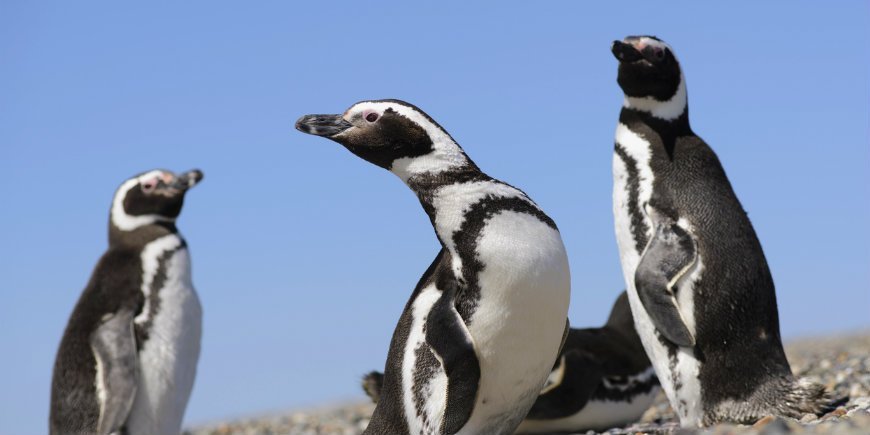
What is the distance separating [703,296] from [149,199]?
503 centimetres

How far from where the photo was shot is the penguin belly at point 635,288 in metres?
5.66

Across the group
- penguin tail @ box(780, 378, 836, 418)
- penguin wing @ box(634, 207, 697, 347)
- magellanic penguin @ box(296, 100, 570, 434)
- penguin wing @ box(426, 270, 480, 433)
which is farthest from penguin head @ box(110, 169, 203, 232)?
penguin tail @ box(780, 378, 836, 418)

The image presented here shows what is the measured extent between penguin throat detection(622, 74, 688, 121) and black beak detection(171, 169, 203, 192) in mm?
4132

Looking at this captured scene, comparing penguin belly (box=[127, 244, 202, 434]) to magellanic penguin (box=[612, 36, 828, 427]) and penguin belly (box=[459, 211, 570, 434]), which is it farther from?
penguin belly (box=[459, 211, 570, 434])

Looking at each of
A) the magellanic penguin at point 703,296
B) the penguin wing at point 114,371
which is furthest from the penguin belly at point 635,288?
the penguin wing at point 114,371

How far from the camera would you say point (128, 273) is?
26.2 ft

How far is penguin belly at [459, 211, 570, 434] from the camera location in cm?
460

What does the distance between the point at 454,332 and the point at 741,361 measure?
1945 millimetres

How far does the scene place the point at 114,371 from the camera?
24.5 ft

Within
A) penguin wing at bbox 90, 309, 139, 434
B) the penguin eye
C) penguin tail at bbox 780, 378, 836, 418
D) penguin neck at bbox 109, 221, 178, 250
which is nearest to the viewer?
penguin tail at bbox 780, 378, 836, 418

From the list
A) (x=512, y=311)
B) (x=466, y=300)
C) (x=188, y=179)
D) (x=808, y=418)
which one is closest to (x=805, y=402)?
(x=808, y=418)

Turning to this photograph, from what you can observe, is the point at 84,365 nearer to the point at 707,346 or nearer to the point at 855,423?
the point at 707,346

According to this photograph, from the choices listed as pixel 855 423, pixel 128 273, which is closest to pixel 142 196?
pixel 128 273

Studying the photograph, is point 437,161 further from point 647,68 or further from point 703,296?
point 647,68
